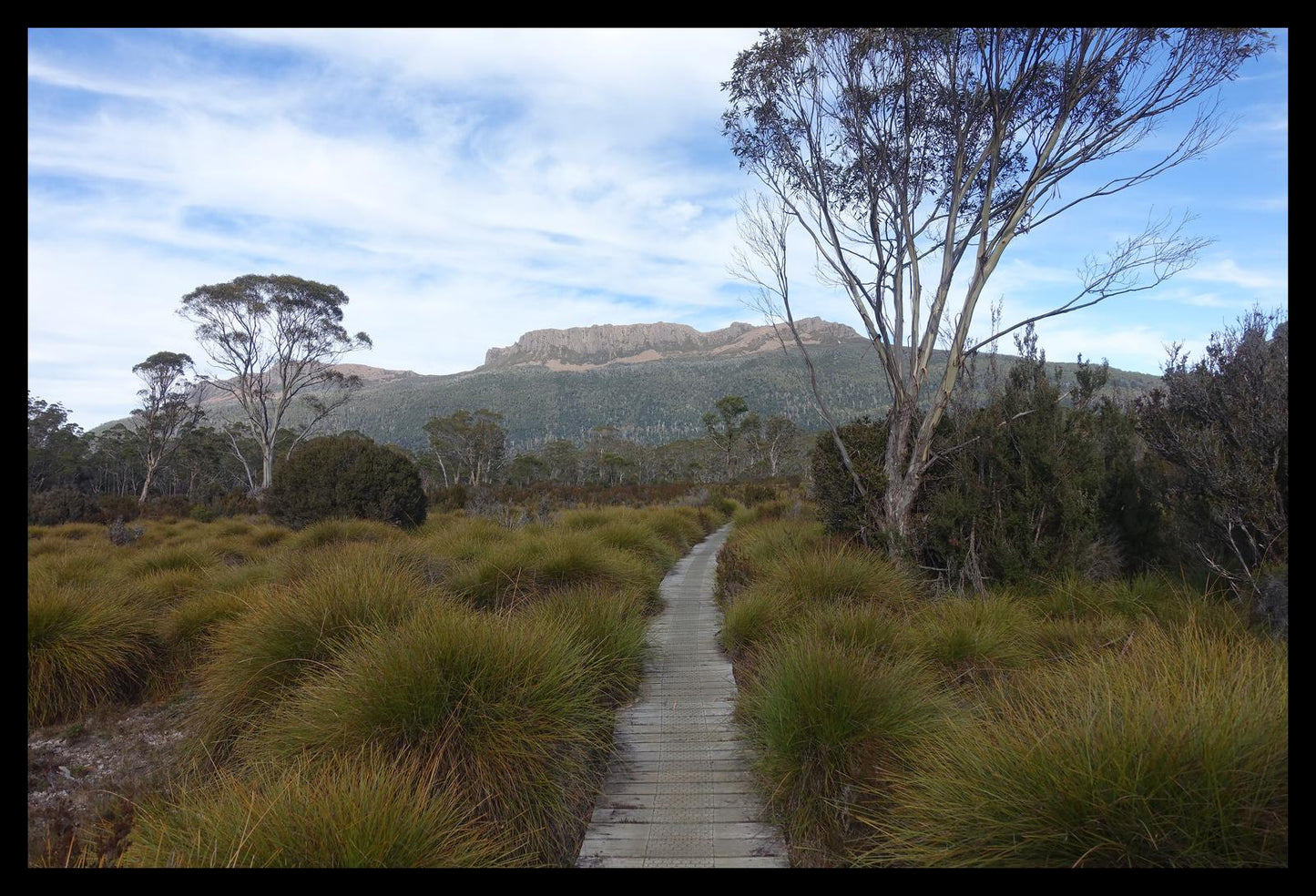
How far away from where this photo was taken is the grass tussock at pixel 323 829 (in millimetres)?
2402

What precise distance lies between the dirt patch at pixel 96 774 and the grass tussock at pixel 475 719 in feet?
3.34

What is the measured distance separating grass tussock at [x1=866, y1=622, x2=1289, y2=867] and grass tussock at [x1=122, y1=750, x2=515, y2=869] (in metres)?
1.99

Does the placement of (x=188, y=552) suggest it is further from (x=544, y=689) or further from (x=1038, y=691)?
(x=1038, y=691)

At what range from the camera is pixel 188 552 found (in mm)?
10758

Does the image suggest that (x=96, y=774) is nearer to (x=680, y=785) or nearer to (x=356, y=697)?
(x=356, y=697)

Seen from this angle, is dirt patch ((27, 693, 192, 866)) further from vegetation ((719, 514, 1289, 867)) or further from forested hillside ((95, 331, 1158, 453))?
forested hillside ((95, 331, 1158, 453))

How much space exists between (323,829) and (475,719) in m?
1.25

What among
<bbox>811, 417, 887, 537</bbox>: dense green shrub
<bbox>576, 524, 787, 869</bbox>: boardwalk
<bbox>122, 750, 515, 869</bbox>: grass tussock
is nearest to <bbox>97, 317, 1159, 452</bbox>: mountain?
<bbox>811, 417, 887, 537</bbox>: dense green shrub

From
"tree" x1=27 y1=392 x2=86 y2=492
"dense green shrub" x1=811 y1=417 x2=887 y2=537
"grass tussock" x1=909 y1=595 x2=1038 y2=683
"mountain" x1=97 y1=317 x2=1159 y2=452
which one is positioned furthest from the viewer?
"mountain" x1=97 y1=317 x2=1159 y2=452

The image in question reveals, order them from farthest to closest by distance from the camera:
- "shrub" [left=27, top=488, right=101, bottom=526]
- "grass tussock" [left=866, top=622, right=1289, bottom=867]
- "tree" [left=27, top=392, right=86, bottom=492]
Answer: "tree" [left=27, top=392, right=86, bottom=492]
"shrub" [left=27, top=488, right=101, bottom=526]
"grass tussock" [left=866, top=622, right=1289, bottom=867]

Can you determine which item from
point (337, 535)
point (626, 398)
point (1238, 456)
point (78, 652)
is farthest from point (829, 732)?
point (626, 398)

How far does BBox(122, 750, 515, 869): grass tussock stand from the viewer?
240 cm

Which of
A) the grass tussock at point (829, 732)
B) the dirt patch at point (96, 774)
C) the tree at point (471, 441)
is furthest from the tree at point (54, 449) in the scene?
the grass tussock at point (829, 732)
